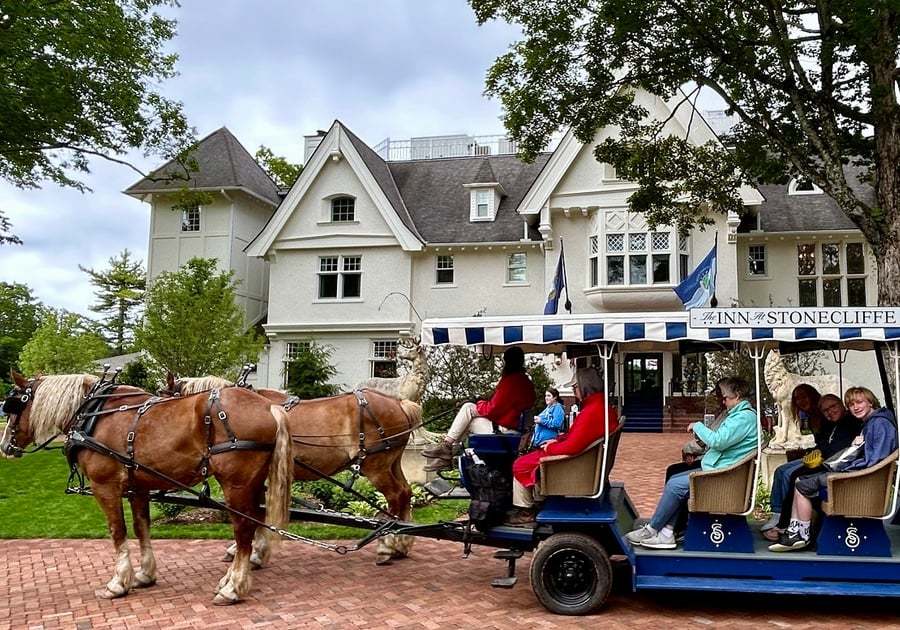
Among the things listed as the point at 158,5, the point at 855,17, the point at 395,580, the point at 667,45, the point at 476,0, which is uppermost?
the point at 158,5

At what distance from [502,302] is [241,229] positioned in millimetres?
11458

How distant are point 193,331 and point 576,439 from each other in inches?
645

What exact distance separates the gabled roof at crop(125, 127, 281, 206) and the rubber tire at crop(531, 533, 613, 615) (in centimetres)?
2533

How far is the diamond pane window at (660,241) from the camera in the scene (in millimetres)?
24438

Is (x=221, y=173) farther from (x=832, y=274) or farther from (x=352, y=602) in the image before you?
(x=352, y=602)

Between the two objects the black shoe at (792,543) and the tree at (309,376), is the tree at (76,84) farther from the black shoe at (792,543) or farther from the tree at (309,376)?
the black shoe at (792,543)

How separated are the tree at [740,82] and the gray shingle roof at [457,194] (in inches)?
526

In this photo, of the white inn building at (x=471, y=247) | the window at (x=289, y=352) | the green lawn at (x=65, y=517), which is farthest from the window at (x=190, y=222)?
the green lawn at (x=65, y=517)

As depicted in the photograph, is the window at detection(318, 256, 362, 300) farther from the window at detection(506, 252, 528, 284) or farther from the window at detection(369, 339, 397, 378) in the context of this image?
the window at detection(506, 252, 528, 284)

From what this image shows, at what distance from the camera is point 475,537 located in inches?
260

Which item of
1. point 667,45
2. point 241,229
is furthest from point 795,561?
point 241,229

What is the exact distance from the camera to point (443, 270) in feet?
90.1

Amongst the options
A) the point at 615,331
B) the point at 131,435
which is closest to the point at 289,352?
the point at 131,435

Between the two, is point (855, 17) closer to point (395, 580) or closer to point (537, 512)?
point (537, 512)
